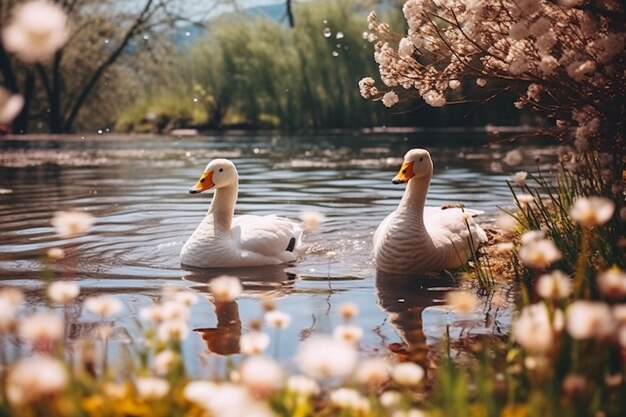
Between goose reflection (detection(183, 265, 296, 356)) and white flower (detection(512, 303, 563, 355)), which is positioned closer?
white flower (detection(512, 303, 563, 355))

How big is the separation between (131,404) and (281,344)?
80.3 inches

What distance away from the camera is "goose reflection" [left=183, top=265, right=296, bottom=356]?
16.3 feet

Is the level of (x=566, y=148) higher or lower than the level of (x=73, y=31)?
lower

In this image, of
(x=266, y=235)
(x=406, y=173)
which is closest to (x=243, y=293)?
(x=266, y=235)

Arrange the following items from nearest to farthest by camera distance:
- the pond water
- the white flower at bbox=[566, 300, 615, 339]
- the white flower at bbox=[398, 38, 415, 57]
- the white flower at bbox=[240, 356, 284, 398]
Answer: the white flower at bbox=[240, 356, 284, 398], the white flower at bbox=[566, 300, 615, 339], the pond water, the white flower at bbox=[398, 38, 415, 57]

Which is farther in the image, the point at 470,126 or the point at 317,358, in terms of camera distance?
the point at 470,126

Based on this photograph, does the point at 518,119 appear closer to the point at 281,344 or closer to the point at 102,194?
the point at 102,194

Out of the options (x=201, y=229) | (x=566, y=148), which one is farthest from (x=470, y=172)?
(x=566, y=148)

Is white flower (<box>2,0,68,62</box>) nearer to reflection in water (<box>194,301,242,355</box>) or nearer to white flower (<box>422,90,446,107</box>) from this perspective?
reflection in water (<box>194,301,242,355</box>)

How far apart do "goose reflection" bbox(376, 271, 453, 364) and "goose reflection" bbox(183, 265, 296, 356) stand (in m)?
0.73

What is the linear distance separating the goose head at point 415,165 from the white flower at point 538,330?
13.8 ft

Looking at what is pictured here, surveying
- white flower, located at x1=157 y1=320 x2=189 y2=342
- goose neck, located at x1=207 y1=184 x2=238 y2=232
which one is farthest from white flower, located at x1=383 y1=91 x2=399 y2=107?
white flower, located at x1=157 y1=320 x2=189 y2=342

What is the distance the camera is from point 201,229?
7855 mm

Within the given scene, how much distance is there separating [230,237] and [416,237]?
5.50ft
